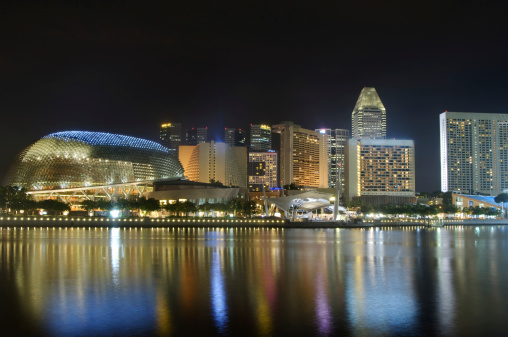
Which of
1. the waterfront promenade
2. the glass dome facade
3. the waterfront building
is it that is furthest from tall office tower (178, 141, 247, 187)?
the waterfront promenade

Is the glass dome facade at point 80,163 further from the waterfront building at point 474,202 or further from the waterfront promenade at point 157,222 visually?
the waterfront building at point 474,202

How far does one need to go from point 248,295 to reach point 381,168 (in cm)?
18149

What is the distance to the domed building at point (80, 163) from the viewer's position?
10700cm

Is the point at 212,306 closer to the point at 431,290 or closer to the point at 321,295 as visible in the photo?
the point at 321,295

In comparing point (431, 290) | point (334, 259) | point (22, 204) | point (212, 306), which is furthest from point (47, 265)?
point (22, 204)

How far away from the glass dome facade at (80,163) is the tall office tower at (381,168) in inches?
3795

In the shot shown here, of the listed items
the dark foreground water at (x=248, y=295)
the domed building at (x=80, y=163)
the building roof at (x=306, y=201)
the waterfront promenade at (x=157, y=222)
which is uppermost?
the domed building at (x=80, y=163)

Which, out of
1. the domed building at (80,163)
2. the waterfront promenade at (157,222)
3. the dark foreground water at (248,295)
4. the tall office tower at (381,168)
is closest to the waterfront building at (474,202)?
the tall office tower at (381,168)

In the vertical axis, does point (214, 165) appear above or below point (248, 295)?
above

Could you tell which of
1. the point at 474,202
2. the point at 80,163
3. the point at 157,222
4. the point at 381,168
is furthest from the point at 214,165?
the point at 157,222

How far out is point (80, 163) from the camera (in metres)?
108

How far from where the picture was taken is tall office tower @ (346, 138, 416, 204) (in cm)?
19538

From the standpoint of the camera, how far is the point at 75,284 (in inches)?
888

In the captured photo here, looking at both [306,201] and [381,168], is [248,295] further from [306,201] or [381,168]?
[381,168]
